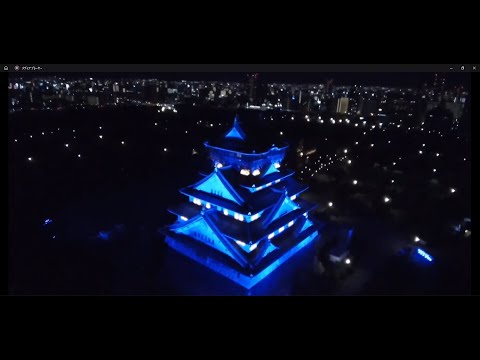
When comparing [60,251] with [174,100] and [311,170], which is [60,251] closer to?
[311,170]

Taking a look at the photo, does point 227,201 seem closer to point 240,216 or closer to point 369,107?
point 240,216

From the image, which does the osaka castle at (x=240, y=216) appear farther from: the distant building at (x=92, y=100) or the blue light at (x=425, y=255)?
the distant building at (x=92, y=100)

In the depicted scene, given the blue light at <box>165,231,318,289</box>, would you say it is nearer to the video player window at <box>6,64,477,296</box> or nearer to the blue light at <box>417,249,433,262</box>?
the video player window at <box>6,64,477,296</box>

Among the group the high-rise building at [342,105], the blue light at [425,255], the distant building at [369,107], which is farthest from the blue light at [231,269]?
the distant building at [369,107]

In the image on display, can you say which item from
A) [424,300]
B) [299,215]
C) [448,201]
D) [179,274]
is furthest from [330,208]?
[424,300]

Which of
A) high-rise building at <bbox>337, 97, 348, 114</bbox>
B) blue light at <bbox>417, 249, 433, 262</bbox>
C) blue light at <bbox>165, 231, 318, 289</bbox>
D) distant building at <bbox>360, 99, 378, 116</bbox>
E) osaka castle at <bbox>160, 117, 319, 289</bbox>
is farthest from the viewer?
high-rise building at <bbox>337, 97, 348, 114</bbox>

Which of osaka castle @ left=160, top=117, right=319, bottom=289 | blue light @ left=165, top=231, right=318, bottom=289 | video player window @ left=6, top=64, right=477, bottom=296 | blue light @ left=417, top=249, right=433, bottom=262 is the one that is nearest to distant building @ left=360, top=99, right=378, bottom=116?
video player window @ left=6, top=64, right=477, bottom=296
